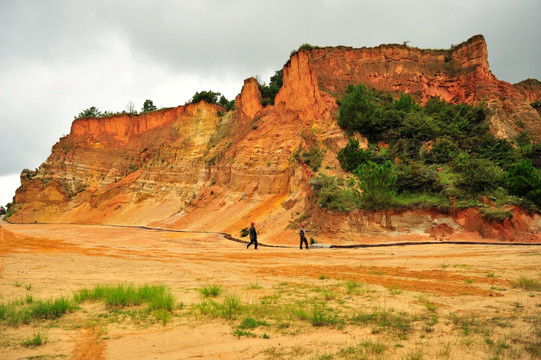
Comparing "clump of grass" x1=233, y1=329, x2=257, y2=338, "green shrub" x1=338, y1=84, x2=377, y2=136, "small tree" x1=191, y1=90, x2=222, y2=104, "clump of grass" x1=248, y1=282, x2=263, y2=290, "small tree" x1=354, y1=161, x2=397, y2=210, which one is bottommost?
"clump of grass" x1=248, y1=282, x2=263, y2=290

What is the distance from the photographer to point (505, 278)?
813 centimetres

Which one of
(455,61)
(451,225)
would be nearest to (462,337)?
(451,225)

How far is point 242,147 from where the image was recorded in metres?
35.2

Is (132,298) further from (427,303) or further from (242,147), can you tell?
(242,147)

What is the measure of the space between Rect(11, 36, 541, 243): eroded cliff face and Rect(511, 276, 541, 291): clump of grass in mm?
12083

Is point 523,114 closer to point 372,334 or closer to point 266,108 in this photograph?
point 266,108

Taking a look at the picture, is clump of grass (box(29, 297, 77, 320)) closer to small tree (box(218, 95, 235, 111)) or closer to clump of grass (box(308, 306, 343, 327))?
clump of grass (box(308, 306, 343, 327))

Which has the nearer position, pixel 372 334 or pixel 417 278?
pixel 372 334

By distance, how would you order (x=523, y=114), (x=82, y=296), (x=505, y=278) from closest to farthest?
(x=82, y=296) < (x=505, y=278) < (x=523, y=114)

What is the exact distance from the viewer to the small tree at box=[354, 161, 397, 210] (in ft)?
64.2

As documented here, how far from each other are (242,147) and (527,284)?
97.8ft

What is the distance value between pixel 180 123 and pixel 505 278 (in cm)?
4496

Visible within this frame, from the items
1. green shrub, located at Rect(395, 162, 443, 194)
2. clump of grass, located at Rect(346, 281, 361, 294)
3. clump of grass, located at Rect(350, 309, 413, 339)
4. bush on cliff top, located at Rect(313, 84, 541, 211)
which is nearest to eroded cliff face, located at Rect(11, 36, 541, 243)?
bush on cliff top, located at Rect(313, 84, 541, 211)

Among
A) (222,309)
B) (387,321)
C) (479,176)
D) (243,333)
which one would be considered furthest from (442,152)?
(243,333)
